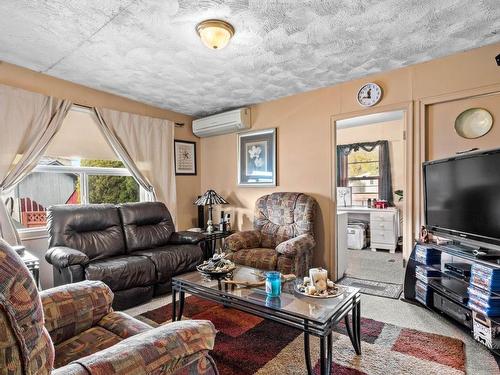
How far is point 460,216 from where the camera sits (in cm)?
236

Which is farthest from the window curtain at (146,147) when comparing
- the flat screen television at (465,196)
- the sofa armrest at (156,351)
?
the flat screen television at (465,196)

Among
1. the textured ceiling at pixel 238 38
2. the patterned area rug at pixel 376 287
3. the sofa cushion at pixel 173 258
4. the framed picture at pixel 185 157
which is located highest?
the textured ceiling at pixel 238 38

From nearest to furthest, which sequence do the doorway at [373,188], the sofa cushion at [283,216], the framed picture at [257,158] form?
the sofa cushion at [283,216], the framed picture at [257,158], the doorway at [373,188]

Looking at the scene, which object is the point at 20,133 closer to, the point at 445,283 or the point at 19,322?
the point at 19,322

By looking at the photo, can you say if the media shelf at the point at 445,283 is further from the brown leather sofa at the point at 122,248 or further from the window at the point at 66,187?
the window at the point at 66,187

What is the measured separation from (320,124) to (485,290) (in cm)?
238

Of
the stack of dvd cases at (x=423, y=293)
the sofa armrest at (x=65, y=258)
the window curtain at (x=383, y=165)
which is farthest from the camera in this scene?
the window curtain at (x=383, y=165)

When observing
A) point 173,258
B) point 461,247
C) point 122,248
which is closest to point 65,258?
point 122,248

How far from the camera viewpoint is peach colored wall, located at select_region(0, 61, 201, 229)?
294 centimetres

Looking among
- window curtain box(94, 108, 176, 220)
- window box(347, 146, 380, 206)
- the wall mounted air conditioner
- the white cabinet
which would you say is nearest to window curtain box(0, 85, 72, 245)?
window curtain box(94, 108, 176, 220)

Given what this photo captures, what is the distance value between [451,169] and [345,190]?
3783mm

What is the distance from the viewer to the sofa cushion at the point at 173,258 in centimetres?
298

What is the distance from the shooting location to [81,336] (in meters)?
1.40

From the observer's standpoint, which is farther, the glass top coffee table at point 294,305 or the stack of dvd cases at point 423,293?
the stack of dvd cases at point 423,293
